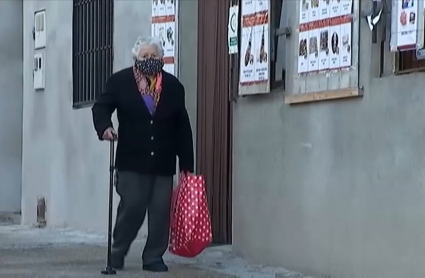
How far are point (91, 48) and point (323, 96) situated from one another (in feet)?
15.7

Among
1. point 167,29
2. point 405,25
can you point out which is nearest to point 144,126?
point 405,25

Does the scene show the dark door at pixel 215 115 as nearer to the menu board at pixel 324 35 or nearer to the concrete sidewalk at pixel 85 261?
the concrete sidewalk at pixel 85 261

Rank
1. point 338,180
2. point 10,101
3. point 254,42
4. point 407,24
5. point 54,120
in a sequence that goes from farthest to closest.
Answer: point 10,101, point 54,120, point 254,42, point 338,180, point 407,24

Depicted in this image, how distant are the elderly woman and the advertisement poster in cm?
197

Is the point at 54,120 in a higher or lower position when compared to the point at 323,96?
lower

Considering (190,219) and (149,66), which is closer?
(149,66)

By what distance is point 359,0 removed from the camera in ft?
23.4

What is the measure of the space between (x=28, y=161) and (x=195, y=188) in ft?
18.3

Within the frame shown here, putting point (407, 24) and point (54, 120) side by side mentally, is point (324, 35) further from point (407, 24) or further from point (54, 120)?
point (54, 120)

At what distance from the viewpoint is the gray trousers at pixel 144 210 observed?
7855mm

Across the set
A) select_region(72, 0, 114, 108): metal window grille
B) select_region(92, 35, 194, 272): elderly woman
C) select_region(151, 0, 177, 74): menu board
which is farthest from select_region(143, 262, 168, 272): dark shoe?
select_region(72, 0, 114, 108): metal window grille

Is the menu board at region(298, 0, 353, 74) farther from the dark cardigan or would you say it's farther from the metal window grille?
the metal window grille

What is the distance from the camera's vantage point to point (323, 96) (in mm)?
7496

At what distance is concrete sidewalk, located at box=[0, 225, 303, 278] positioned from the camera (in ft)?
26.0
